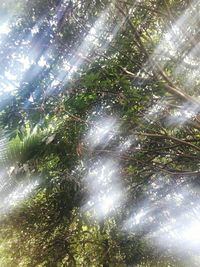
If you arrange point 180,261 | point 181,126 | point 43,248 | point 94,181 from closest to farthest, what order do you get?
point 181,126 → point 94,181 → point 43,248 → point 180,261

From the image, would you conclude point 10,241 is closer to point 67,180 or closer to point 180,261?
point 67,180

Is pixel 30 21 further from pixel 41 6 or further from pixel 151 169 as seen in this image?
pixel 151 169

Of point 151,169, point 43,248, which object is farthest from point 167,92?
point 43,248

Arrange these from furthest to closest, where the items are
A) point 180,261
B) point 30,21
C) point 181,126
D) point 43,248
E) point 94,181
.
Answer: point 180,261
point 43,248
point 94,181
point 181,126
point 30,21

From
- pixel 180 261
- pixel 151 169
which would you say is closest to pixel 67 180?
pixel 151 169

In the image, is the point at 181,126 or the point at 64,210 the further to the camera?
the point at 64,210

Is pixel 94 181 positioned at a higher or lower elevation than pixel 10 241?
higher

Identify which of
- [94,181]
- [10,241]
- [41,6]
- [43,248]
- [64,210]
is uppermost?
[41,6]

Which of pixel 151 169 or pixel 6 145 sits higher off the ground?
pixel 151 169

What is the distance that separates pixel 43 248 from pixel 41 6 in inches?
230

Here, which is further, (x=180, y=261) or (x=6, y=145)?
(x=180, y=261)

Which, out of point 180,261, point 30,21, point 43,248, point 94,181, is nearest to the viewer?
point 30,21

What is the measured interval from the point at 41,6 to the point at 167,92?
7.80 ft

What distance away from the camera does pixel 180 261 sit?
37.2 feet
